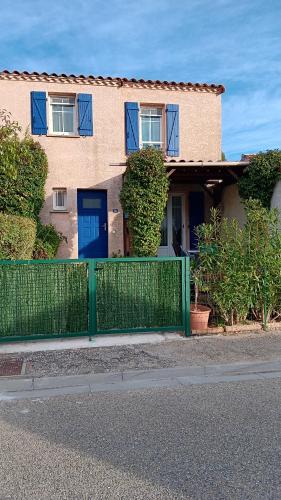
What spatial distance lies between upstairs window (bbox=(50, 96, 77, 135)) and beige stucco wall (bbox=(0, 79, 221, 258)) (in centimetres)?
36

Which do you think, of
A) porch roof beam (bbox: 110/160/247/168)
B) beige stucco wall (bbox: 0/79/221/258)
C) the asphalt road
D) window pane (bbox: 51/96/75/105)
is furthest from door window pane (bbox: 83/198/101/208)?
the asphalt road

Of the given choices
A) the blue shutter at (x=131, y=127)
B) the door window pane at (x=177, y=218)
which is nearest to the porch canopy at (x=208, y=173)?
the door window pane at (x=177, y=218)

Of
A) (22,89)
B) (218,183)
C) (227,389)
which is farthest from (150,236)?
(227,389)

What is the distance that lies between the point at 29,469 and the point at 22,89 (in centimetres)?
1198

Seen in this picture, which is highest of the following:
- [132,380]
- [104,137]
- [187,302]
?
[104,137]

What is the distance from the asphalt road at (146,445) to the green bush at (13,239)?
13.2 ft

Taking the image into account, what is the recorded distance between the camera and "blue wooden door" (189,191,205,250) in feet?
47.6

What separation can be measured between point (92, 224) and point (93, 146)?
243 cm

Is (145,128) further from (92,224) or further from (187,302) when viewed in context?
(187,302)

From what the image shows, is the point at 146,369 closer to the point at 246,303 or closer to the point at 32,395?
the point at 32,395

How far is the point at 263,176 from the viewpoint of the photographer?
1132 cm

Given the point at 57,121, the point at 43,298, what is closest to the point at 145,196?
the point at 57,121

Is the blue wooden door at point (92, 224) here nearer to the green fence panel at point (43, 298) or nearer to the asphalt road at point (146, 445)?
the green fence panel at point (43, 298)

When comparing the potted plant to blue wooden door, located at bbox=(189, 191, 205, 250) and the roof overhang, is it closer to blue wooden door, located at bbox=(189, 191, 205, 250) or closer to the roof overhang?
the roof overhang
